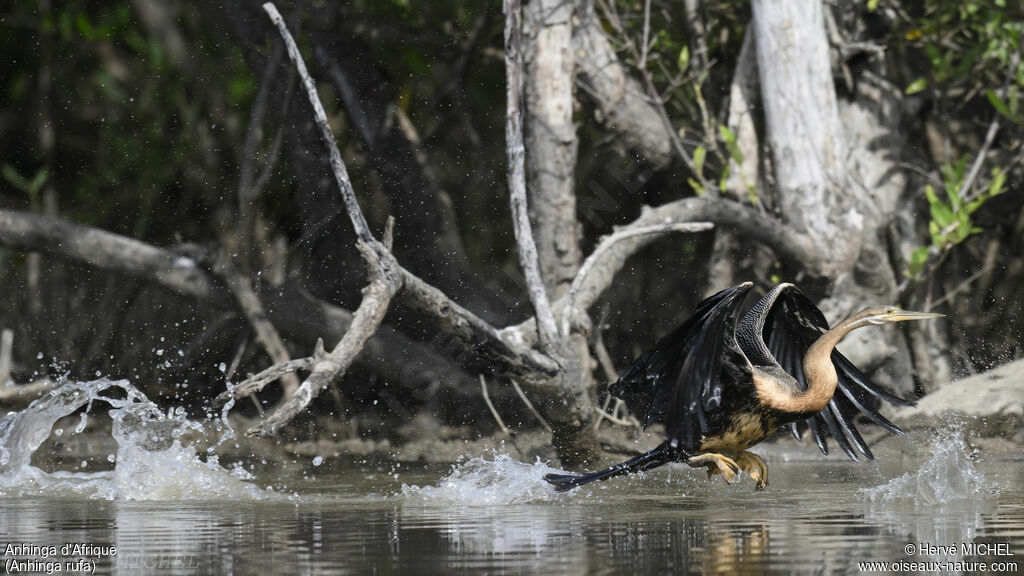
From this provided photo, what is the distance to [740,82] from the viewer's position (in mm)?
7035

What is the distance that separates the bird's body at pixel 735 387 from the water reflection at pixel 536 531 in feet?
0.54

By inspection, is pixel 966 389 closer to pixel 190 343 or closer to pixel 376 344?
pixel 376 344

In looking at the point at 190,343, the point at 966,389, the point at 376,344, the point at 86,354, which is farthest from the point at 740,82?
the point at 86,354

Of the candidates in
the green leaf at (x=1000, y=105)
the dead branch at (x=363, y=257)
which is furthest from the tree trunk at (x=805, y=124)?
the dead branch at (x=363, y=257)

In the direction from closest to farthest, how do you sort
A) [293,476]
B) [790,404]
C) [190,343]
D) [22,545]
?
[22,545] → [790,404] → [293,476] → [190,343]

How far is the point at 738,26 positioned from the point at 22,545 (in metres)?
5.65

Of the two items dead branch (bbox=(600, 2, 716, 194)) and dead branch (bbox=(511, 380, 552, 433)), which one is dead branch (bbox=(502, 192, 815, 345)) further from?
dead branch (bbox=(511, 380, 552, 433))

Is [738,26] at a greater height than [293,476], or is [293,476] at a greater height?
[738,26]

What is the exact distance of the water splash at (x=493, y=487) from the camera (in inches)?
184

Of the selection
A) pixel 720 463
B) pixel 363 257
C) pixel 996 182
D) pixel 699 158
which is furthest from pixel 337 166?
pixel 996 182

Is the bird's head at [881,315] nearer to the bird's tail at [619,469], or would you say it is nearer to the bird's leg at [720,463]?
the bird's leg at [720,463]

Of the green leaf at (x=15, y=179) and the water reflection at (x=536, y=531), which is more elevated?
the green leaf at (x=15, y=179)

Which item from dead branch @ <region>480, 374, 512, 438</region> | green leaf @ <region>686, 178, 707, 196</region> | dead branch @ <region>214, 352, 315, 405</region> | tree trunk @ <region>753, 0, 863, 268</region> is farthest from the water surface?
green leaf @ <region>686, 178, 707, 196</region>

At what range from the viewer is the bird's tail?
14.8 feet
